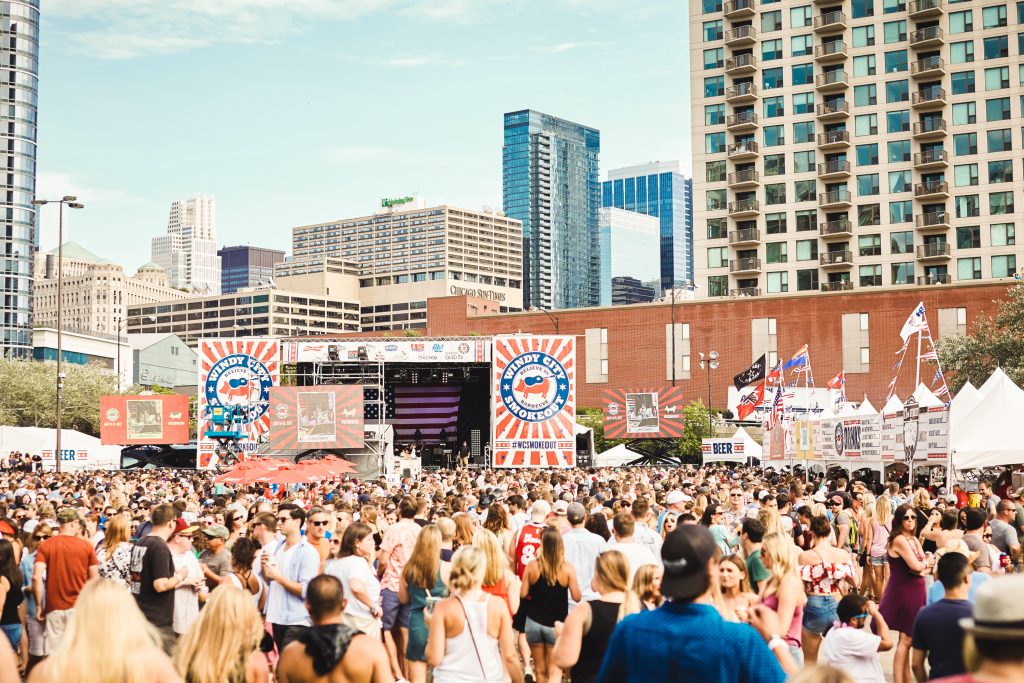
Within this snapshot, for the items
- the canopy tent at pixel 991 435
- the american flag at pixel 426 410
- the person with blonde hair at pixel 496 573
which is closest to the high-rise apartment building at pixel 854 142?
the american flag at pixel 426 410

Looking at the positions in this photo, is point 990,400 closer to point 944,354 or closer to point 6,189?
point 944,354

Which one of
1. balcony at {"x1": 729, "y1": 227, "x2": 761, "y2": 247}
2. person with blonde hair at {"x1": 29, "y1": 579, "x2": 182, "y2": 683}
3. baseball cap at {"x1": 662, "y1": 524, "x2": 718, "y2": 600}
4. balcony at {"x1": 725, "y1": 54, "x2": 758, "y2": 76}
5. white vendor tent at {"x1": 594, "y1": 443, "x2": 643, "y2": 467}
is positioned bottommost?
white vendor tent at {"x1": 594, "y1": 443, "x2": 643, "y2": 467}

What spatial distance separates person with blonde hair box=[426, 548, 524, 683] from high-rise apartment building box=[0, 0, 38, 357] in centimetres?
12481

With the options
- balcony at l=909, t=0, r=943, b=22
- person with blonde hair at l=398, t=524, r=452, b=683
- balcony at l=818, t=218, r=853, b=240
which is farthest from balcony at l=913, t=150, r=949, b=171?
person with blonde hair at l=398, t=524, r=452, b=683

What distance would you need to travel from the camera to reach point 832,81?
7969cm

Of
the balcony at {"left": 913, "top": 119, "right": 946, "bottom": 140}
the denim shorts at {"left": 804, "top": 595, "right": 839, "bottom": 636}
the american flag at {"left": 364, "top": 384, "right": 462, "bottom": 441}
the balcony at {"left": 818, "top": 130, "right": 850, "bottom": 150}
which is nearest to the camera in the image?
the denim shorts at {"left": 804, "top": 595, "right": 839, "bottom": 636}

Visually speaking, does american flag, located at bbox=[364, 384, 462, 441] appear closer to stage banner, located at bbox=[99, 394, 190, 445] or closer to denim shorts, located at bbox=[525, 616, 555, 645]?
stage banner, located at bbox=[99, 394, 190, 445]

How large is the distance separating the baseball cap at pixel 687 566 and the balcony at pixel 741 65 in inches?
3220

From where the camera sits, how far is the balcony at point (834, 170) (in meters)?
79.4

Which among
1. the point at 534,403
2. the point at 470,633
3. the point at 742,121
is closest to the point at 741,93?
the point at 742,121

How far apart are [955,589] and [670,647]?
11.1 feet

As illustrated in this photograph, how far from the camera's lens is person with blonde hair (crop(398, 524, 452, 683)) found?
815 cm

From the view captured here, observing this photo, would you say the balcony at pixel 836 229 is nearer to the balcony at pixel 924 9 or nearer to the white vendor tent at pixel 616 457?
the balcony at pixel 924 9

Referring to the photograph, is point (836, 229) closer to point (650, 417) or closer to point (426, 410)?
point (426, 410)
